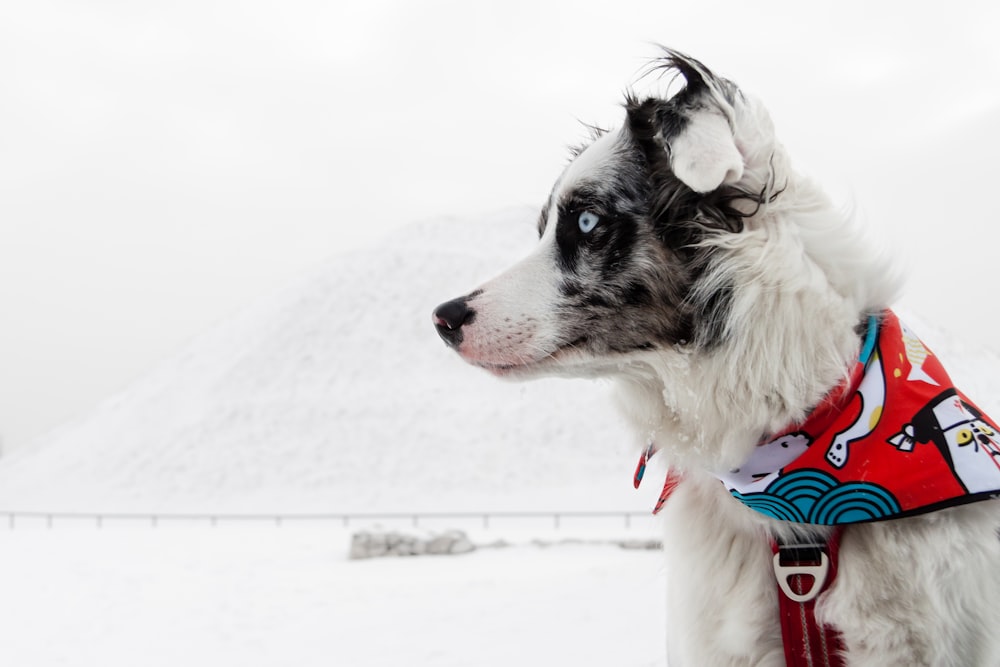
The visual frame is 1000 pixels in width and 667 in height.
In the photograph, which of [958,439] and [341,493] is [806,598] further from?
[341,493]

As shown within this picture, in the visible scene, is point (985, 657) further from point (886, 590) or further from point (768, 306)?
point (768, 306)

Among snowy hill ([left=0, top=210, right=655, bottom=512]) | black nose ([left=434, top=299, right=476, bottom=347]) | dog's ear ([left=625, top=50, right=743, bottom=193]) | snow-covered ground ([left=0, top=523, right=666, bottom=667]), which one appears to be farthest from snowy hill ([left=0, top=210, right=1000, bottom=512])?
dog's ear ([left=625, top=50, right=743, bottom=193])

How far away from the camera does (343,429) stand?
43125 mm

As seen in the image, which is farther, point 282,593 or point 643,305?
point 282,593

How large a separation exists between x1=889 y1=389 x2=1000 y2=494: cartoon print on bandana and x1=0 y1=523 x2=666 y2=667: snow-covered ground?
1.94 m

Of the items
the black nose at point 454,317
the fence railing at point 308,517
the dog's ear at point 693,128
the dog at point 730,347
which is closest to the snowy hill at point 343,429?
the fence railing at point 308,517

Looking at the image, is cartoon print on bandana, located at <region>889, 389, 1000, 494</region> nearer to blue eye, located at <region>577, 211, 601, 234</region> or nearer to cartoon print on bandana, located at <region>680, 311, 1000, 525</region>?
cartoon print on bandana, located at <region>680, 311, 1000, 525</region>

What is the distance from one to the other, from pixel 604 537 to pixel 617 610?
412 inches

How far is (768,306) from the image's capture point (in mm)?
2340

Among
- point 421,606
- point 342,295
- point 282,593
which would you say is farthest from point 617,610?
point 342,295

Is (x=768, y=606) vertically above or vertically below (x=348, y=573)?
above

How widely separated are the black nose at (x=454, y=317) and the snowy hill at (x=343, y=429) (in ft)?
96.5

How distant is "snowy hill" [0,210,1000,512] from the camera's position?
123ft

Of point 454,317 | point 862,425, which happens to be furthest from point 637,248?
point 862,425
